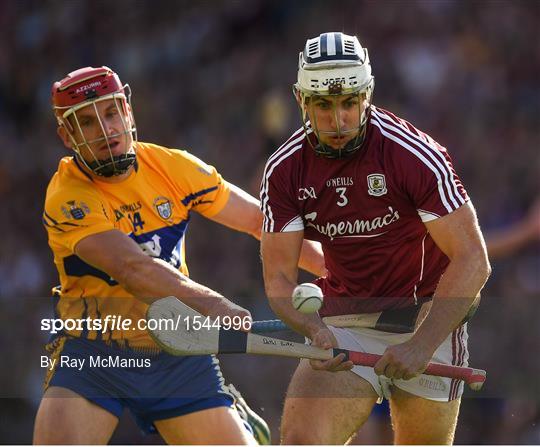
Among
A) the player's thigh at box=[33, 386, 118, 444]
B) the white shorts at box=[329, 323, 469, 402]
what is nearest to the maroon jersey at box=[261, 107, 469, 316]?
the white shorts at box=[329, 323, 469, 402]

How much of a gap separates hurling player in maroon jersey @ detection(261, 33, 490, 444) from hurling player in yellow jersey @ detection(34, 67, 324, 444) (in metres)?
0.41

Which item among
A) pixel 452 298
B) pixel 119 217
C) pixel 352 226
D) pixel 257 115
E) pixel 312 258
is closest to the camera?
pixel 452 298

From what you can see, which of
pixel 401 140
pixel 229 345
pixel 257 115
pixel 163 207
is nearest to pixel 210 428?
pixel 229 345

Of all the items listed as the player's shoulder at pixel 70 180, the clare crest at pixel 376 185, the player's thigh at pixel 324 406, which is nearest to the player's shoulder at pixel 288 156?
the clare crest at pixel 376 185

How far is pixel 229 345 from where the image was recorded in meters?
5.84

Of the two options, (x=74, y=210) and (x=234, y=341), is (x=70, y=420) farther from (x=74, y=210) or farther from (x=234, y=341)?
(x=74, y=210)

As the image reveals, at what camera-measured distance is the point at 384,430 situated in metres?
9.14

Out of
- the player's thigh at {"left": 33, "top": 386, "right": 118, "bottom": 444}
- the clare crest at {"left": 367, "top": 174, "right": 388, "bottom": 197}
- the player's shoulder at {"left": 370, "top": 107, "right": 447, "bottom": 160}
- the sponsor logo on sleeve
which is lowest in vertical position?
the player's thigh at {"left": 33, "top": 386, "right": 118, "bottom": 444}

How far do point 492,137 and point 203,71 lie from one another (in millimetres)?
3039

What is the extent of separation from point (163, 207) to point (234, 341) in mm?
886

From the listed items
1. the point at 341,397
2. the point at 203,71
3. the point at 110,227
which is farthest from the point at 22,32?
the point at 341,397

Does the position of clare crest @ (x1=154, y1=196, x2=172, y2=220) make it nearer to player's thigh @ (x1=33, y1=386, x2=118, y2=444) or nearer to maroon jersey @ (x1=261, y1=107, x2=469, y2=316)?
maroon jersey @ (x1=261, y1=107, x2=469, y2=316)

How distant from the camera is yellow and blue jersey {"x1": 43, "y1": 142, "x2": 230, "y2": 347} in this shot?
20.6 ft

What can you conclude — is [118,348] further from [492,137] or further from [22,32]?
[22,32]
